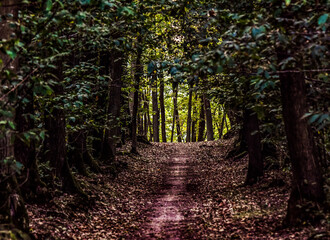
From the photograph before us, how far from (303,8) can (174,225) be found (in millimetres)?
6561

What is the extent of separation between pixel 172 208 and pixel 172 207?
133 mm

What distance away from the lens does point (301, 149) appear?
711 cm

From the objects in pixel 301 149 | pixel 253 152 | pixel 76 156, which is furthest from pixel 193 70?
pixel 76 156

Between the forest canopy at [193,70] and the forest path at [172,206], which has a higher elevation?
the forest canopy at [193,70]

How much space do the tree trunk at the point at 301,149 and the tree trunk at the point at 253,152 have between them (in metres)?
5.29

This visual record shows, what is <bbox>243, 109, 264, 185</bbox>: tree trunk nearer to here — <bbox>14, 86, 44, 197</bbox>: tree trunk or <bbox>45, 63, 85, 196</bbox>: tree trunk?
<bbox>45, 63, 85, 196</bbox>: tree trunk

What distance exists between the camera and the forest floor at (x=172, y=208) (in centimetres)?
805

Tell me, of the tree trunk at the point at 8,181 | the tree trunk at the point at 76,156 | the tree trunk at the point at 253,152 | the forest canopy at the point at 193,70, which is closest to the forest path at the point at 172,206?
the tree trunk at the point at 253,152

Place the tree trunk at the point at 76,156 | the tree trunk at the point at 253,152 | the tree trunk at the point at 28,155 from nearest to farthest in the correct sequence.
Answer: the tree trunk at the point at 28,155, the tree trunk at the point at 253,152, the tree trunk at the point at 76,156

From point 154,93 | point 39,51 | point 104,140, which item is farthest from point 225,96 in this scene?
point 154,93

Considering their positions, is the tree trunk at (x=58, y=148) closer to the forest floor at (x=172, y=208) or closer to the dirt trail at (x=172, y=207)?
the forest floor at (x=172, y=208)

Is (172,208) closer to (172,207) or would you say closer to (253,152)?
(172,207)

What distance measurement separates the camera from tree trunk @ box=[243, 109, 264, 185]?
1248 cm

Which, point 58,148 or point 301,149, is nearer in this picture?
point 301,149
